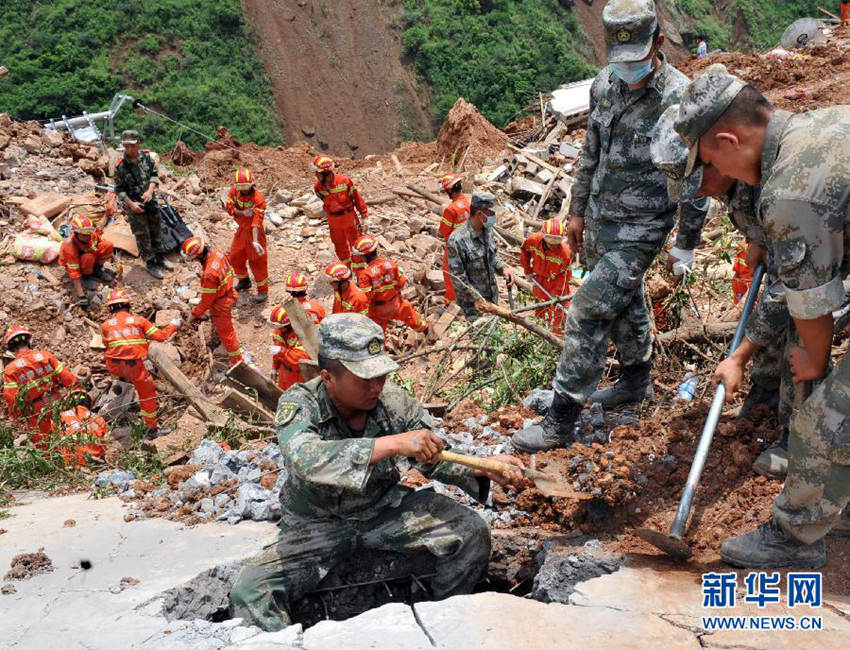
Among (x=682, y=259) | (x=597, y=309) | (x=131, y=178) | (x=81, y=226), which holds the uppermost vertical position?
(x=131, y=178)

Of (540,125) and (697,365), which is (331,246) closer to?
(540,125)

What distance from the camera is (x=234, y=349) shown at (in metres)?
9.70

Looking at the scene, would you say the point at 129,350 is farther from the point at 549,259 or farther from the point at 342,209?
the point at 549,259

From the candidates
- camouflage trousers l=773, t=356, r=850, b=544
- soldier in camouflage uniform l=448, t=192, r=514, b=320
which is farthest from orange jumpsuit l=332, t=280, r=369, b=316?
camouflage trousers l=773, t=356, r=850, b=544

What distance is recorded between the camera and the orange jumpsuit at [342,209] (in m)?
11.0

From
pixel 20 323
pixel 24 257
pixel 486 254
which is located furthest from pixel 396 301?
pixel 24 257

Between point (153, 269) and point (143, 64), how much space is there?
663 inches

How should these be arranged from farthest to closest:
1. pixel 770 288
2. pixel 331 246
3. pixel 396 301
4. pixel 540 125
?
pixel 540 125 < pixel 331 246 < pixel 396 301 < pixel 770 288

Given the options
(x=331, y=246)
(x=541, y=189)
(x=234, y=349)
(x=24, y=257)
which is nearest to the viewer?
(x=234, y=349)

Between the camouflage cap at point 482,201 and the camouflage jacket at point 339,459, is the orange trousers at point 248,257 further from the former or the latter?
the camouflage jacket at point 339,459

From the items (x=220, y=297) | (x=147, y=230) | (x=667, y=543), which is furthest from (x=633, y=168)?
(x=147, y=230)

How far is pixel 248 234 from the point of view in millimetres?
10625

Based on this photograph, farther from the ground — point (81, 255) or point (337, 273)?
point (81, 255)

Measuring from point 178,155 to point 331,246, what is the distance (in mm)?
6258
